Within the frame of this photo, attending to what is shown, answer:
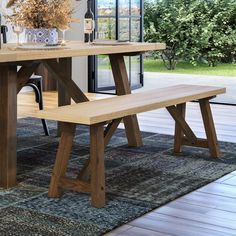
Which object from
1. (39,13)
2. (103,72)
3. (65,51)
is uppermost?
(39,13)

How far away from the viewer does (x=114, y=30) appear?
7.74 meters

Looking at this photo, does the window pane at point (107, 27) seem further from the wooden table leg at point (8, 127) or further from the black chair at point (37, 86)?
the wooden table leg at point (8, 127)

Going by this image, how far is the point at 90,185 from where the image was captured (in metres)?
3.23

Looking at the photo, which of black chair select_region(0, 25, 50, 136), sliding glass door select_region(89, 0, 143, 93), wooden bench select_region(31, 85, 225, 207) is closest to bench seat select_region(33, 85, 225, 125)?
wooden bench select_region(31, 85, 225, 207)

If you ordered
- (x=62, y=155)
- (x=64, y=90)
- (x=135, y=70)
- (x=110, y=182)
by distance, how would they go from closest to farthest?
(x=62, y=155), (x=110, y=182), (x=64, y=90), (x=135, y=70)

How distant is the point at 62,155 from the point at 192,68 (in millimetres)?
5424

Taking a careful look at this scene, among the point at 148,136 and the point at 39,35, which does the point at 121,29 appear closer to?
the point at 148,136

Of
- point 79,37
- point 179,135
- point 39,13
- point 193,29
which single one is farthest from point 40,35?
point 193,29

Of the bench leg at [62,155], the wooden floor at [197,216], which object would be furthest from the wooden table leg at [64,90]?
the wooden floor at [197,216]

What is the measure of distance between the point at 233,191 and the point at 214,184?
16cm

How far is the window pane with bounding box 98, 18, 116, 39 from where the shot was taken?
25.3ft

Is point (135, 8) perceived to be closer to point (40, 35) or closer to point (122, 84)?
point (122, 84)

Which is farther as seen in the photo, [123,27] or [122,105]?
[123,27]

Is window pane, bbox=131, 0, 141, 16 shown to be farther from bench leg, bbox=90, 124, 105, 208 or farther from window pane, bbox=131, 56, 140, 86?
bench leg, bbox=90, 124, 105, 208
